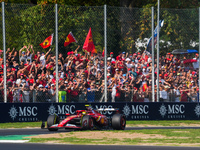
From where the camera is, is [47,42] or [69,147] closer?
[69,147]

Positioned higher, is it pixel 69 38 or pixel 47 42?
pixel 69 38

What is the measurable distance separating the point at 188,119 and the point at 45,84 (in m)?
7.27

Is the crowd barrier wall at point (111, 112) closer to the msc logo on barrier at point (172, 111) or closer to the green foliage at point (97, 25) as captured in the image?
the msc logo on barrier at point (172, 111)

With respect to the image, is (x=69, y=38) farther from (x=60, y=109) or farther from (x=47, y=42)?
(x=60, y=109)

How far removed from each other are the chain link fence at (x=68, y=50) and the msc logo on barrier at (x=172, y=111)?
0.46 m

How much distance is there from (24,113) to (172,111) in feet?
23.1

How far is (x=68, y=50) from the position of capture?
72.9 ft

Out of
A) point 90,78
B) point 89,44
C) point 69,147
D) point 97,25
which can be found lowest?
point 69,147

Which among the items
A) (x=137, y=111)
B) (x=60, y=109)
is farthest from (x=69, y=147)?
(x=137, y=111)

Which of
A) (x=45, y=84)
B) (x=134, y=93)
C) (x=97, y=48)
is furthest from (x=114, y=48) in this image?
(x=45, y=84)

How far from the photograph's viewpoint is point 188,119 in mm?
23938

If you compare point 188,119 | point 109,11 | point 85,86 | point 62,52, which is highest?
point 109,11

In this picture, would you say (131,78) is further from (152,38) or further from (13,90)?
(13,90)

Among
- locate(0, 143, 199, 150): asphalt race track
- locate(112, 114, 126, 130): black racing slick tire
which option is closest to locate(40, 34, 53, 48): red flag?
locate(112, 114, 126, 130): black racing slick tire
